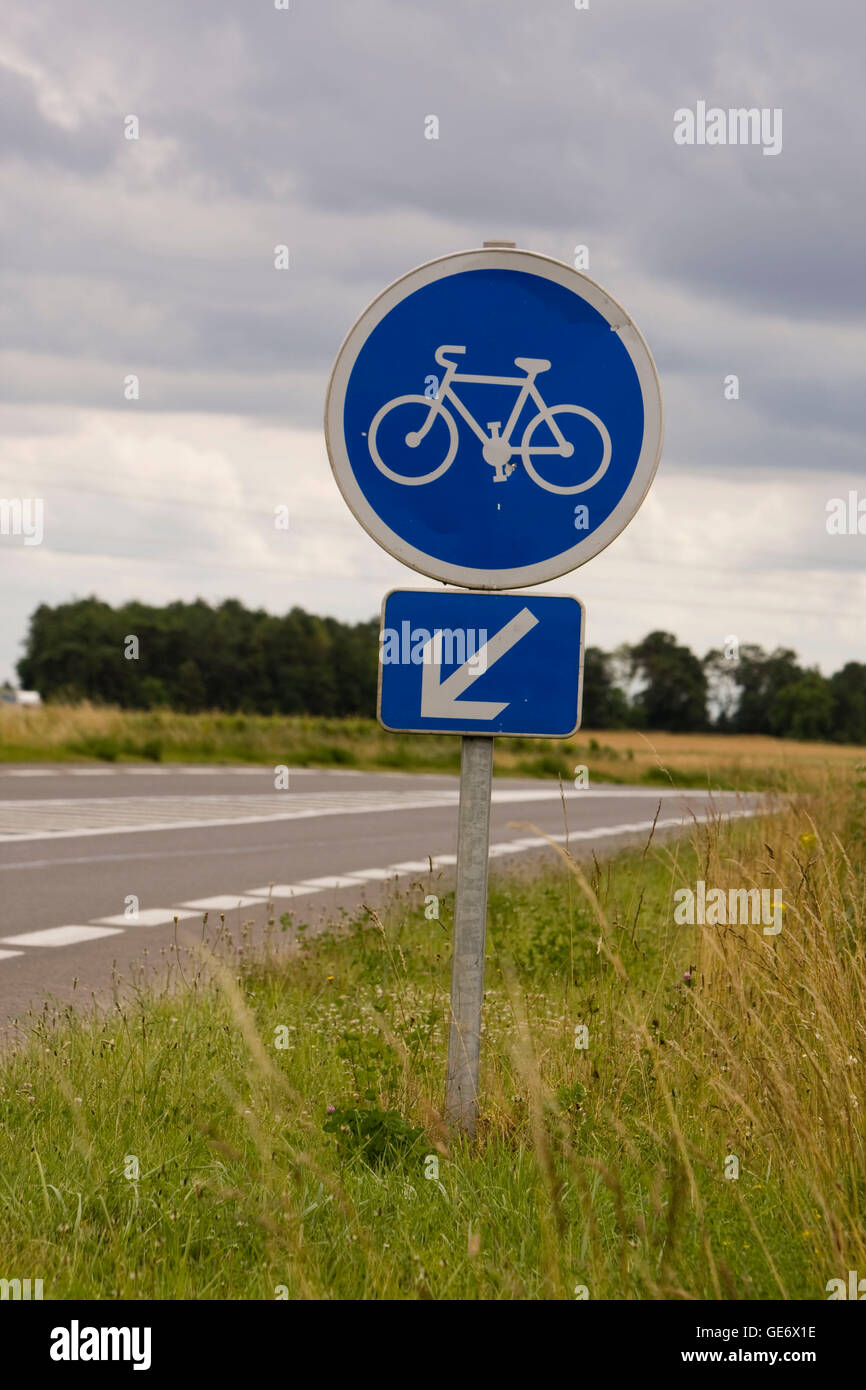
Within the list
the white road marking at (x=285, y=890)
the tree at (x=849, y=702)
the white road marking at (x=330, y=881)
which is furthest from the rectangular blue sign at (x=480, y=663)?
the tree at (x=849, y=702)

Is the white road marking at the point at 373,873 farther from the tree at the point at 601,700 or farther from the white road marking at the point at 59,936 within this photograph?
the tree at the point at 601,700

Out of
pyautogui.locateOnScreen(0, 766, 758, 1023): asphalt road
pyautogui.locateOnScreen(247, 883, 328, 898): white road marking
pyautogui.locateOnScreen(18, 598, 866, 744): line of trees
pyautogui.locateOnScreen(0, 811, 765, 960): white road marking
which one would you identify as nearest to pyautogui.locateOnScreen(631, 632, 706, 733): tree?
pyautogui.locateOnScreen(18, 598, 866, 744): line of trees

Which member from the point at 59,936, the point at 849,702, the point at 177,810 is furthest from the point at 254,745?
the point at 849,702

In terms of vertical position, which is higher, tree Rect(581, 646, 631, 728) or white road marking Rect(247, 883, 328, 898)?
tree Rect(581, 646, 631, 728)

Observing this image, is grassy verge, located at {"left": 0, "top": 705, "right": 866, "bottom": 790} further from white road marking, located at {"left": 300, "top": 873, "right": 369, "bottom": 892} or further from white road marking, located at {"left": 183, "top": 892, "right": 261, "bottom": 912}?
white road marking, located at {"left": 183, "top": 892, "right": 261, "bottom": 912}

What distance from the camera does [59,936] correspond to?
31.0 feet

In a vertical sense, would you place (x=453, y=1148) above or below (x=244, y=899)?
above

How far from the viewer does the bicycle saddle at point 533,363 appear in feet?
13.5

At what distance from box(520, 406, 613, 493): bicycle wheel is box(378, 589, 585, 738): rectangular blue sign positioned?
311 mm

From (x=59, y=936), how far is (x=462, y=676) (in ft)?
19.6

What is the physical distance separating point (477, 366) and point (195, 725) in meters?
35.9

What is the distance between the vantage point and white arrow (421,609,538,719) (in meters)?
4.17

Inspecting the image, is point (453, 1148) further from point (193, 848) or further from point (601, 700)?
point (601, 700)

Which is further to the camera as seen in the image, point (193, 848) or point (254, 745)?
point (254, 745)
